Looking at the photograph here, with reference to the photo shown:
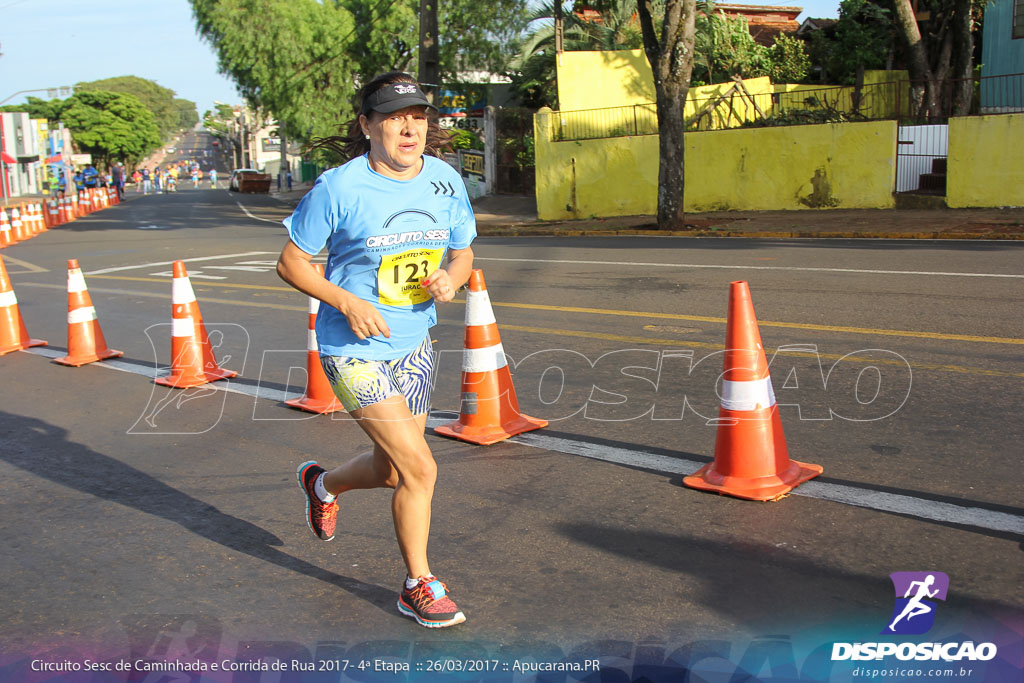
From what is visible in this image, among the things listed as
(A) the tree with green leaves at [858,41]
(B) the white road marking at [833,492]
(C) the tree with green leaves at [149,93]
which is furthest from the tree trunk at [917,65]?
(C) the tree with green leaves at [149,93]

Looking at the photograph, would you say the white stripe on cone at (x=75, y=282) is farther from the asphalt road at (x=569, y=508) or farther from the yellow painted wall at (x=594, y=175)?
the yellow painted wall at (x=594, y=175)

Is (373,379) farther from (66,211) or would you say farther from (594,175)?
(66,211)

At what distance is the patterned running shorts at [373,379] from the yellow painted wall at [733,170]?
18.4 metres

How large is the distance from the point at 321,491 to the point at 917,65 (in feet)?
70.1

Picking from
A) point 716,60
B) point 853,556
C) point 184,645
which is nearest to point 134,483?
point 184,645

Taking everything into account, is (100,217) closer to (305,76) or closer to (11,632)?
(305,76)

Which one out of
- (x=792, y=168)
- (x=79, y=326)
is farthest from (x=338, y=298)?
(x=792, y=168)

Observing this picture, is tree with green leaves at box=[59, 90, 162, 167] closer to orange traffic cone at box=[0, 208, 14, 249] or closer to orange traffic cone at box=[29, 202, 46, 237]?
orange traffic cone at box=[29, 202, 46, 237]

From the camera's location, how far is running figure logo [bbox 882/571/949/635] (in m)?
3.22

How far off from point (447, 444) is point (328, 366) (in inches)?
85.1

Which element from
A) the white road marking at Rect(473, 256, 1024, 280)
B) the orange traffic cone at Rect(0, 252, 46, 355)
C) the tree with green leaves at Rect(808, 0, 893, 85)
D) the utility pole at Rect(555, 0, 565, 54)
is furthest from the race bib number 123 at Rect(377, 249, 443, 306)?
the tree with green leaves at Rect(808, 0, 893, 85)

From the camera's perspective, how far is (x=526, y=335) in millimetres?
8672

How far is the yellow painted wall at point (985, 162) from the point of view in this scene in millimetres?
18156

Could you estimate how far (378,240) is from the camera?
136 inches
